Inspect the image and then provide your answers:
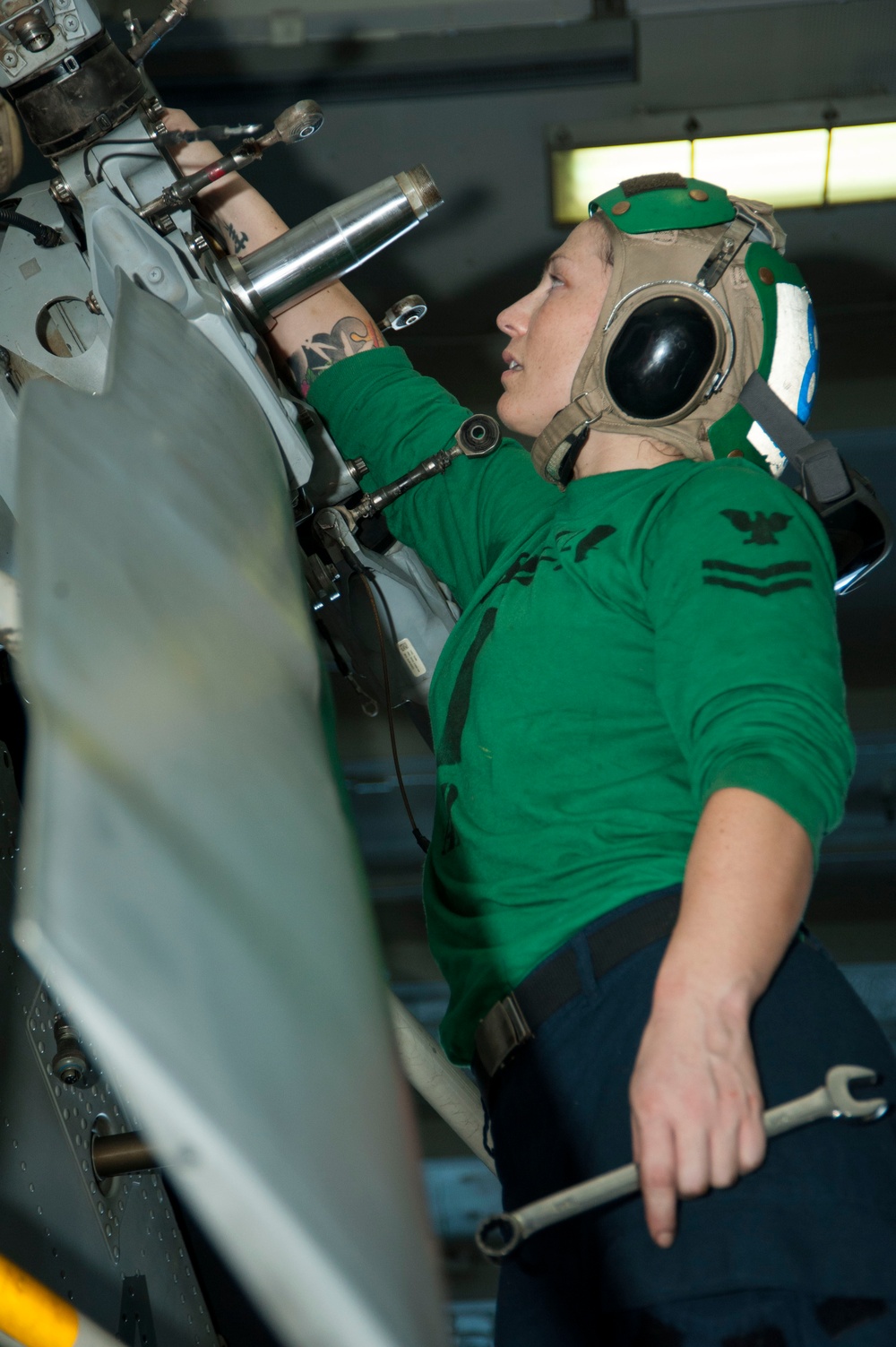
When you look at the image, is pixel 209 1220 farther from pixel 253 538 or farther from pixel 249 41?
pixel 249 41

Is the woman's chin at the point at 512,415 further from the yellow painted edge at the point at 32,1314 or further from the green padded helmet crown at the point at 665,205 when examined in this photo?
the yellow painted edge at the point at 32,1314

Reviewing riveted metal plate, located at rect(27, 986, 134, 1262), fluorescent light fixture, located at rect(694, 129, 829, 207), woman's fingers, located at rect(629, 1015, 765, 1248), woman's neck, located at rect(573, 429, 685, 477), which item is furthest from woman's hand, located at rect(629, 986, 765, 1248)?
fluorescent light fixture, located at rect(694, 129, 829, 207)

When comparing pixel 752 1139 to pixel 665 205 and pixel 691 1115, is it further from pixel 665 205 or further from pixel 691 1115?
pixel 665 205

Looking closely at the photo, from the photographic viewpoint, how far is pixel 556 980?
1.02 meters

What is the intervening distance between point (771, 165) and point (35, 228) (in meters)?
1.76

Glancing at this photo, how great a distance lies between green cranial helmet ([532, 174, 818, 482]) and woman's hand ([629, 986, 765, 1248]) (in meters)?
0.70

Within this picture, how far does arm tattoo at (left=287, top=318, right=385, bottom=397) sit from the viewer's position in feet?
5.03

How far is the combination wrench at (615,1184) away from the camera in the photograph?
2.75ft

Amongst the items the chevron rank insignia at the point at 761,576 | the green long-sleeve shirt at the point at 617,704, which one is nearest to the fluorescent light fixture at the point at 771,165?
the green long-sleeve shirt at the point at 617,704

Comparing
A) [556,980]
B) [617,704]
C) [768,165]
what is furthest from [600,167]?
[556,980]

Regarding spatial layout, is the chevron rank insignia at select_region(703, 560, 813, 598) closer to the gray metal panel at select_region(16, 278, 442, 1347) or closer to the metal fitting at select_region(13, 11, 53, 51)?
the gray metal panel at select_region(16, 278, 442, 1347)

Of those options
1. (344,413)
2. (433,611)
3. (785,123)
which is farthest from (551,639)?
(785,123)

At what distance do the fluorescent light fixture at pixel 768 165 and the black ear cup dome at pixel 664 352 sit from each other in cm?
129

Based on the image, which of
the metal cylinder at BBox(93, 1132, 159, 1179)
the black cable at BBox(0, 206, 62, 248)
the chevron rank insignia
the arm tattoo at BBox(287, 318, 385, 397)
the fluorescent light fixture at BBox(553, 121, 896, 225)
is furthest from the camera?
the fluorescent light fixture at BBox(553, 121, 896, 225)
